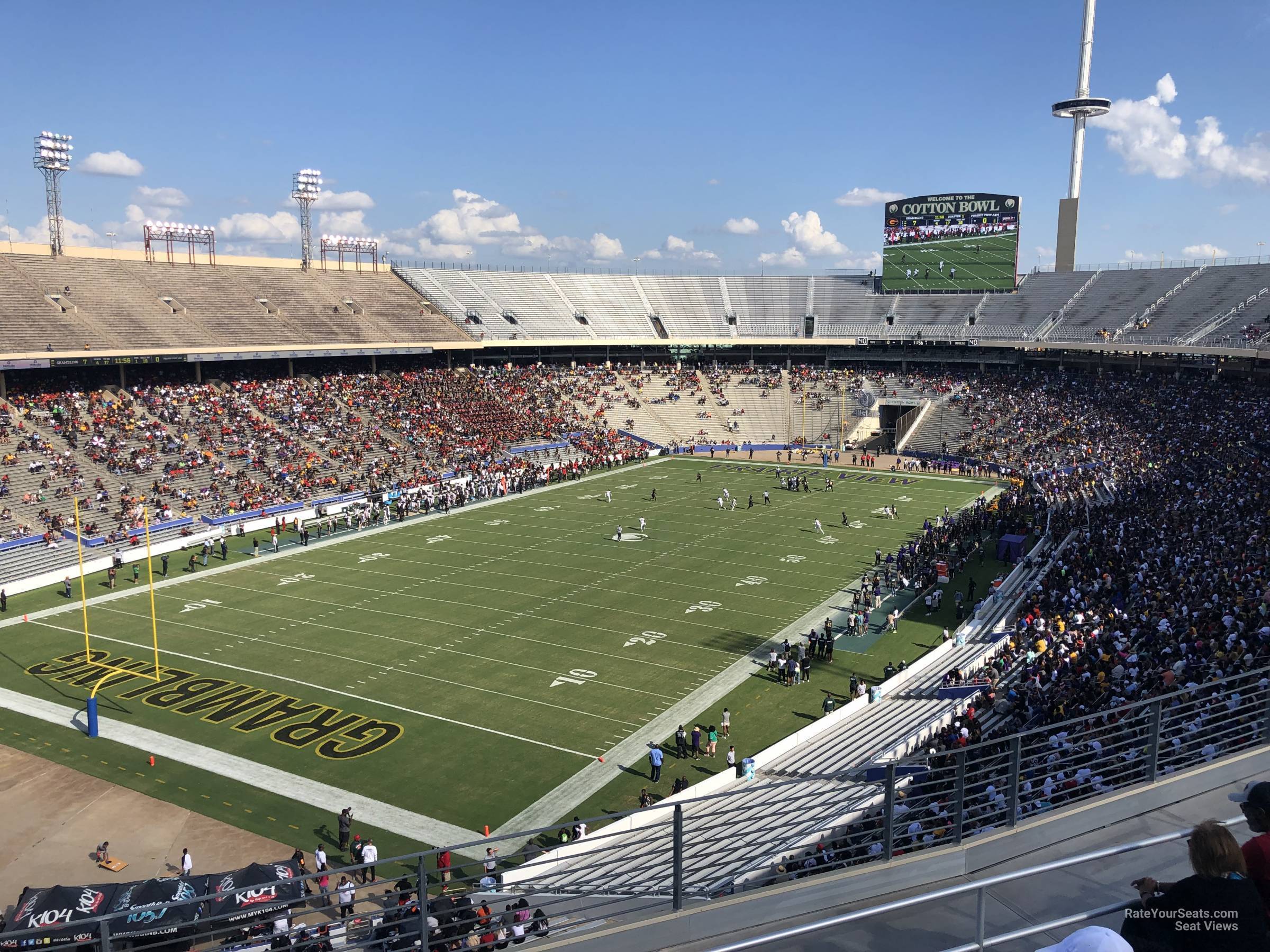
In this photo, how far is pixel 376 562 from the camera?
3538 cm

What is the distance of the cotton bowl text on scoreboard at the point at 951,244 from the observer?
73.2 metres

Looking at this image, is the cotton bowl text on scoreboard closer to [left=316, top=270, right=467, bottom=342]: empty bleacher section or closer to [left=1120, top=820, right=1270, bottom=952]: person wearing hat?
[left=316, top=270, right=467, bottom=342]: empty bleacher section

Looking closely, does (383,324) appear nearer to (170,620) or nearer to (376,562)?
(376,562)

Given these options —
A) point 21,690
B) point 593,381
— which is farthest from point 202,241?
point 21,690

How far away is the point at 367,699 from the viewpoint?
2280 cm

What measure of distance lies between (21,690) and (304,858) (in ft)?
40.0

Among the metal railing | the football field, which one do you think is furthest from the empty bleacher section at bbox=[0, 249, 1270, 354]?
the metal railing

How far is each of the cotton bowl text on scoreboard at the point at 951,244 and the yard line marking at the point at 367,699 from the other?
65432 mm

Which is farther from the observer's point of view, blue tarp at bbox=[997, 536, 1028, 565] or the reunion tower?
the reunion tower

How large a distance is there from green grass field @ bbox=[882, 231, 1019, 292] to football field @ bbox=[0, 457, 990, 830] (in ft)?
131

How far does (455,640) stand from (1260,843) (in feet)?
78.7

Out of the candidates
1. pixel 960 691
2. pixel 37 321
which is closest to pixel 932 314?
pixel 960 691

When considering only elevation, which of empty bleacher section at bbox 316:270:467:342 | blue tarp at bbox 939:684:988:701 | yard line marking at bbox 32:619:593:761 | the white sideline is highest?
empty bleacher section at bbox 316:270:467:342

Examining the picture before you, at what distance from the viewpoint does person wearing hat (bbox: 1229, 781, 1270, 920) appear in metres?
4.55
